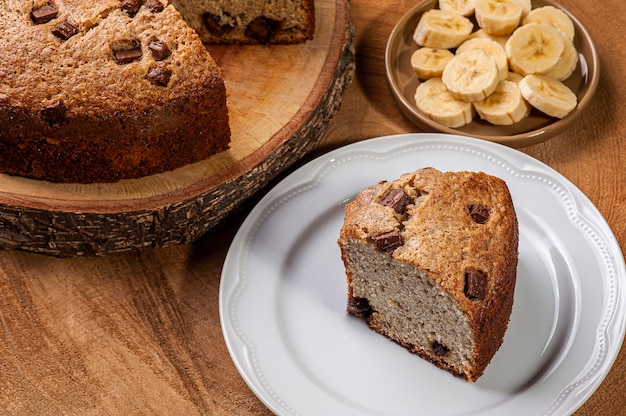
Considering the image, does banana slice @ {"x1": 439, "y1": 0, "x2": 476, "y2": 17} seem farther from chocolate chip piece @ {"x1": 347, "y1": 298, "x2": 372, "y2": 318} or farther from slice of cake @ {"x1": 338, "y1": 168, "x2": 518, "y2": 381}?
chocolate chip piece @ {"x1": 347, "y1": 298, "x2": 372, "y2": 318}

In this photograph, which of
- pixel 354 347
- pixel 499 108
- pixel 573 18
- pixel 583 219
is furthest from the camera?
pixel 573 18

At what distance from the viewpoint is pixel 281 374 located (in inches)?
106

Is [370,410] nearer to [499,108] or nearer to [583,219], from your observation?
[583,219]

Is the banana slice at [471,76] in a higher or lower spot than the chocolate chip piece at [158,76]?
lower

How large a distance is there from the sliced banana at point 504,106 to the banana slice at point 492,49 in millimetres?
63

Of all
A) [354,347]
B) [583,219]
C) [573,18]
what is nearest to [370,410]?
[354,347]

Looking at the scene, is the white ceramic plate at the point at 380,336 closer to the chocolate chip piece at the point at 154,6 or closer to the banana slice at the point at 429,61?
the banana slice at the point at 429,61

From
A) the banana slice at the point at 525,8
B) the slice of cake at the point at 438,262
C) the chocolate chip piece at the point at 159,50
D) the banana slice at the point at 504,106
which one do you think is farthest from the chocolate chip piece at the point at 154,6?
the banana slice at the point at 525,8

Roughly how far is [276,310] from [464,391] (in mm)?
709

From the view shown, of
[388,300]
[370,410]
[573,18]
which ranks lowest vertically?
[370,410]

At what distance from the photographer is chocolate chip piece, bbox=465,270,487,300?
96.4 inches

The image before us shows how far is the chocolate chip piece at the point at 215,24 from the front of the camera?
342 centimetres

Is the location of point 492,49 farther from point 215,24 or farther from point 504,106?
point 215,24

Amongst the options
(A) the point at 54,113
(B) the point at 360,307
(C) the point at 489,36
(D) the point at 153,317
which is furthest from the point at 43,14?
(C) the point at 489,36
